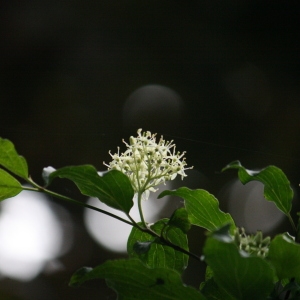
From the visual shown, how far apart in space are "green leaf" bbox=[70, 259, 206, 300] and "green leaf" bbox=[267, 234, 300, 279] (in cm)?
9

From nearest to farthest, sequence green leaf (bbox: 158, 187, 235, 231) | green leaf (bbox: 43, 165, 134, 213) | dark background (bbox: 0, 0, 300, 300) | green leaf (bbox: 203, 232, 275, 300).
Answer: green leaf (bbox: 203, 232, 275, 300)
green leaf (bbox: 43, 165, 134, 213)
green leaf (bbox: 158, 187, 235, 231)
dark background (bbox: 0, 0, 300, 300)

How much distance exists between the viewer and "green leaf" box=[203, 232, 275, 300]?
531 millimetres

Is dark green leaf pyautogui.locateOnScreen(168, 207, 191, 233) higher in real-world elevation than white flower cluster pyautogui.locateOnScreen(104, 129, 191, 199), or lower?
lower

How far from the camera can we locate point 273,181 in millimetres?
699

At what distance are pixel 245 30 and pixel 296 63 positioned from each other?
0.32 metres

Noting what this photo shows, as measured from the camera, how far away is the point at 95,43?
3.30 meters

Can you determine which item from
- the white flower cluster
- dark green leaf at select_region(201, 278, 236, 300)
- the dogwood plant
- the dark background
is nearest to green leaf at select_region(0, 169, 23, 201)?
the dogwood plant

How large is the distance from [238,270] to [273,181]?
0.55 ft

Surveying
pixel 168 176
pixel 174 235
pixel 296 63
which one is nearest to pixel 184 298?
pixel 174 235

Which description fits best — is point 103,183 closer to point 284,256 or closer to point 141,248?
point 141,248

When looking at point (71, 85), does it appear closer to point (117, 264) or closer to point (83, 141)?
point (83, 141)

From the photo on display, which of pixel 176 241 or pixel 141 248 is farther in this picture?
pixel 176 241

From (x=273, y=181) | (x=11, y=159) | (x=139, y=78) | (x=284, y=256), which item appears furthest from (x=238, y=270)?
(x=139, y=78)

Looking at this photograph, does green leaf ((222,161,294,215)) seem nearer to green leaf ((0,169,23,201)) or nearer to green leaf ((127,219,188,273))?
green leaf ((127,219,188,273))
